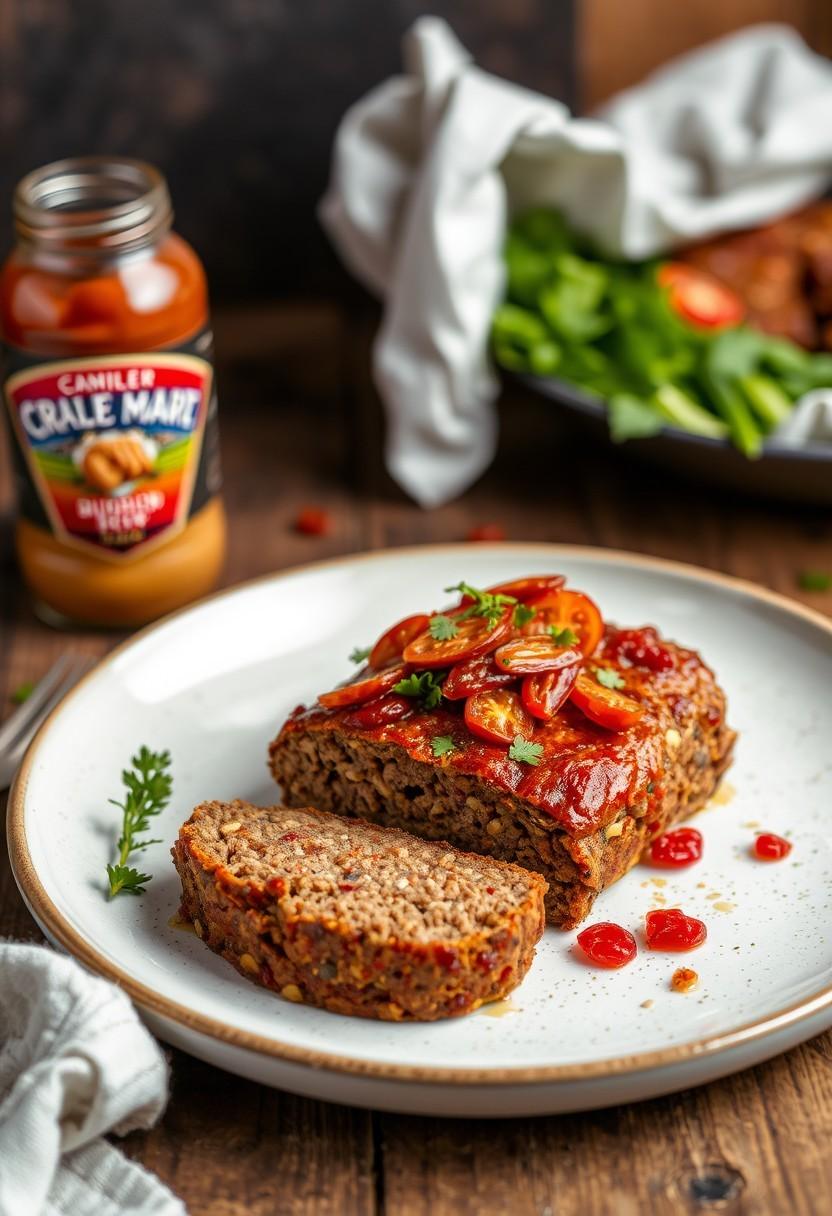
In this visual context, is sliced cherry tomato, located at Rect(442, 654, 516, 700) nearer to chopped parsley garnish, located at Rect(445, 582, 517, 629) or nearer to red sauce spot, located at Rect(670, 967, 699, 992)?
chopped parsley garnish, located at Rect(445, 582, 517, 629)

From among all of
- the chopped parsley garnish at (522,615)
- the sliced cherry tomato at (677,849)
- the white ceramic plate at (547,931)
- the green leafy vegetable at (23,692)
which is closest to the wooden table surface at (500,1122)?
the green leafy vegetable at (23,692)

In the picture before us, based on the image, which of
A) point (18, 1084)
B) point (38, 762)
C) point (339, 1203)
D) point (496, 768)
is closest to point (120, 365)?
point (38, 762)

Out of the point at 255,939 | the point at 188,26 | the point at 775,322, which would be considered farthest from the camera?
the point at 188,26

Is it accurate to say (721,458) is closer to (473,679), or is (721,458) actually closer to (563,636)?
(563,636)

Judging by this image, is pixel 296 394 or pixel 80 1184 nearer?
pixel 80 1184

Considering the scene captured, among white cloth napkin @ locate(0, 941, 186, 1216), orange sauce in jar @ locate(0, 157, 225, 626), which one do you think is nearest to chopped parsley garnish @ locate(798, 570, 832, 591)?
orange sauce in jar @ locate(0, 157, 225, 626)

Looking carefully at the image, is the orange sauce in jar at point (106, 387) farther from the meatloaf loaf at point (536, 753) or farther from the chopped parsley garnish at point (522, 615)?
the chopped parsley garnish at point (522, 615)

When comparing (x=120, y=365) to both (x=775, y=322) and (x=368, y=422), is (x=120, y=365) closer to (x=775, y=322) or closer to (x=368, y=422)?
(x=368, y=422)
